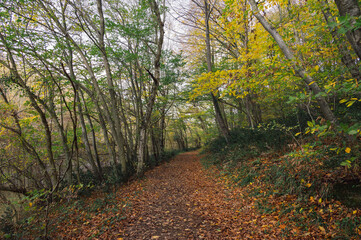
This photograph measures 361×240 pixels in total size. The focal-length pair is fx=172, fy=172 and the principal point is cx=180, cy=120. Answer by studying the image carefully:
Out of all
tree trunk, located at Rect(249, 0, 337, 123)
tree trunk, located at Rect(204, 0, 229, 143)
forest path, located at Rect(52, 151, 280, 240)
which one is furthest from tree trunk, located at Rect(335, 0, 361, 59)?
tree trunk, located at Rect(204, 0, 229, 143)

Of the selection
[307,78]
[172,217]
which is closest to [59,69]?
[172,217]

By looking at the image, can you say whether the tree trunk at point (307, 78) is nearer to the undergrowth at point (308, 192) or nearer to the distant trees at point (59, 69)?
the undergrowth at point (308, 192)

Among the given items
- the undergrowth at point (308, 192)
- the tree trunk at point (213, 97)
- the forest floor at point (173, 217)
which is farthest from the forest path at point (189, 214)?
the tree trunk at point (213, 97)

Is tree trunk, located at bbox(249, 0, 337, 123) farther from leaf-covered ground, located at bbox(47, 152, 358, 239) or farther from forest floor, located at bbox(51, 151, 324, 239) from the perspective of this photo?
forest floor, located at bbox(51, 151, 324, 239)

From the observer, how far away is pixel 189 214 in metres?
4.82

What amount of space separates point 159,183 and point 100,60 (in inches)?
277

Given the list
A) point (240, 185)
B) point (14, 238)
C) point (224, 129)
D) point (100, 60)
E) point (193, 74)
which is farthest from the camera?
point (193, 74)

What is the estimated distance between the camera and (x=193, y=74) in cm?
1181

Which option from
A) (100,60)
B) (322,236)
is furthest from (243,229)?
(100,60)

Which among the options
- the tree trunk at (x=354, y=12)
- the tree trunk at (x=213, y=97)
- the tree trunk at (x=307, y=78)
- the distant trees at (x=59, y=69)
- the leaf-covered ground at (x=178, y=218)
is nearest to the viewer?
the tree trunk at (x=354, y=12)

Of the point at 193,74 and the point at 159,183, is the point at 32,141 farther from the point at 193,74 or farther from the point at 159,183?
the point at 193,74

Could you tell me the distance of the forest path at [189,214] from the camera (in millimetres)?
3885

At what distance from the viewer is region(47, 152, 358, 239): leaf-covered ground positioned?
3.71 metres

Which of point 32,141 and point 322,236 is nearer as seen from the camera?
point 322,236
